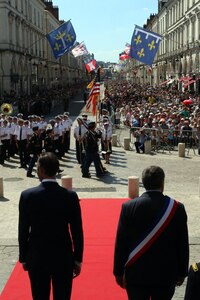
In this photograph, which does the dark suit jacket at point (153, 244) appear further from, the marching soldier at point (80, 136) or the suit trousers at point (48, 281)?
the marching soldier at point (80, 136)

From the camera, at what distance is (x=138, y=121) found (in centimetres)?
2277

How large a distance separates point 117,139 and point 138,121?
1.56 m

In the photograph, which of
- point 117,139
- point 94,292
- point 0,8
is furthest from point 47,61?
point 94,292

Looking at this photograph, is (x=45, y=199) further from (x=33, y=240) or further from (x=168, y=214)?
(x=168, y=214)

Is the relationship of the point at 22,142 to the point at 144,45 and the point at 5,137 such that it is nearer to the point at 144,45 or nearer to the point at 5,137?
the point at 5,137

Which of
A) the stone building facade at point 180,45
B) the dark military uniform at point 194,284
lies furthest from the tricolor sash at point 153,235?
the stone building facade at point 180,45

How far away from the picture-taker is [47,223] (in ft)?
13.9

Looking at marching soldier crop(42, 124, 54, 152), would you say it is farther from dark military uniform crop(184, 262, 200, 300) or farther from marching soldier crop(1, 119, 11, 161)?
dark military uniform crop(184, 262, 200, 300)

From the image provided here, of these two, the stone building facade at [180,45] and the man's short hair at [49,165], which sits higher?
the stone building facade at [180,45]

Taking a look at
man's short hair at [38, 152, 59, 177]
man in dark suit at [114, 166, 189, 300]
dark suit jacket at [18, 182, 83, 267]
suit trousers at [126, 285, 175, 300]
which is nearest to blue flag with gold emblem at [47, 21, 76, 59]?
man's short hair at [38, 152, 59, 177]

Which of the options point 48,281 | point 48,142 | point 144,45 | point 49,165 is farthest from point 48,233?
point 144,45

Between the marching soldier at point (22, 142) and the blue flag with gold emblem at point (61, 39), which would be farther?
the blue flag with gold emblem at point (61, 39)

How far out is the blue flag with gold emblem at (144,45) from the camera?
2588 cm

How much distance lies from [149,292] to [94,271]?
9.84ft
